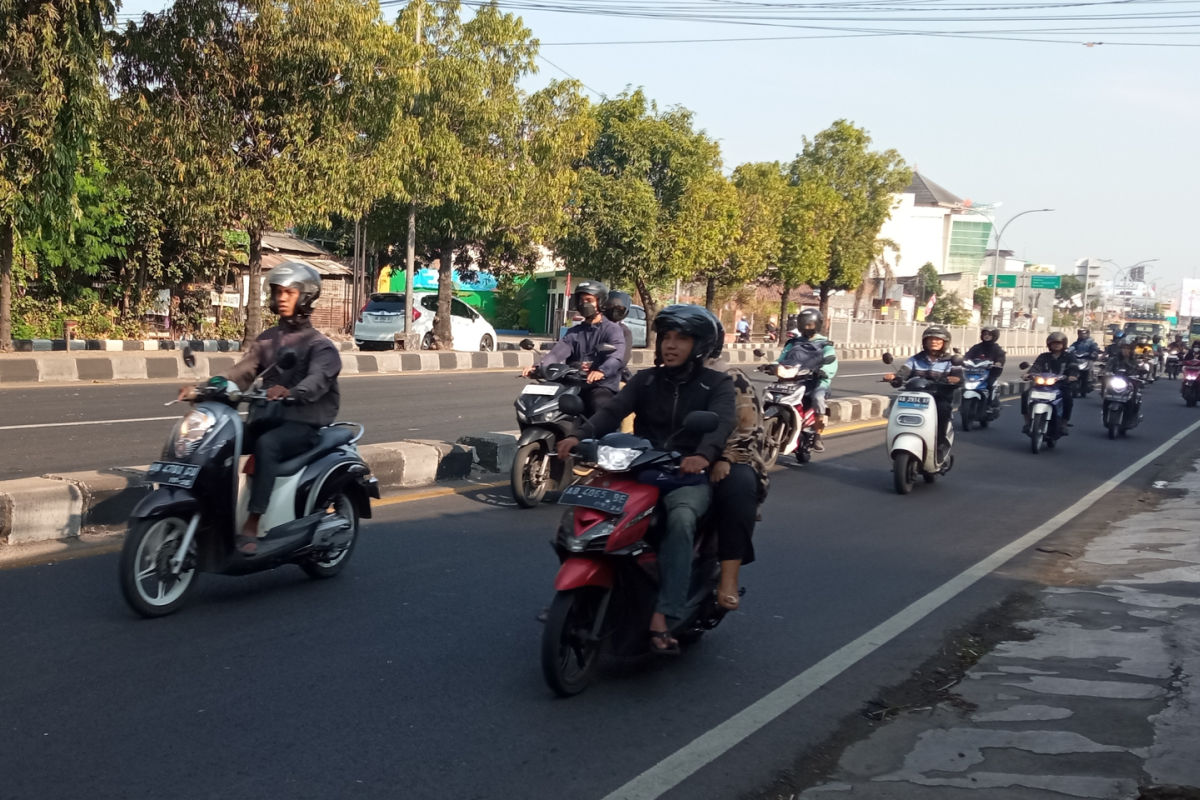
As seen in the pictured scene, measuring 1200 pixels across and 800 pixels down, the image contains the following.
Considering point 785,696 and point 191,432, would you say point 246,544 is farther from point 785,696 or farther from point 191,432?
point 785,696

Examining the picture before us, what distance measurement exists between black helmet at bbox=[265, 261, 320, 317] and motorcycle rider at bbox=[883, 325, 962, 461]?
731 centimetres

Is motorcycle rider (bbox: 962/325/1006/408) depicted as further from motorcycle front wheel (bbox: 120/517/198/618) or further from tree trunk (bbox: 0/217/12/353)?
tree trunk (bbox: 0/217/12/353)

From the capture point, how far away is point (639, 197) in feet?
111

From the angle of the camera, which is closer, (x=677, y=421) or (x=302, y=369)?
(x=677, y=421)

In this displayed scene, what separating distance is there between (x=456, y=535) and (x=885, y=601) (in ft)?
9.38

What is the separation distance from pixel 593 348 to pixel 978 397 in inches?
389

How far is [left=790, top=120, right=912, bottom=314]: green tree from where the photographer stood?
50656 mm

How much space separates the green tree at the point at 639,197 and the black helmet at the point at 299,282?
2756 cm

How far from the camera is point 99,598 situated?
5.68 meters

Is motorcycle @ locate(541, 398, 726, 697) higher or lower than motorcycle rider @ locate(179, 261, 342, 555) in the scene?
lower

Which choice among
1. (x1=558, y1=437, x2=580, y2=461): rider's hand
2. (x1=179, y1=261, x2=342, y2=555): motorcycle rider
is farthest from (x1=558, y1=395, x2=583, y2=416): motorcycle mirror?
(x1=179, y1=261, x2=342, y2=555): motorcycle rider

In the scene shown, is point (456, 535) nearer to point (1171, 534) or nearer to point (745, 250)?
point (1171, 534)

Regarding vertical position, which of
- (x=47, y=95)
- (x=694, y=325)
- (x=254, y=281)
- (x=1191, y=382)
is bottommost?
(x=1191, y=382)

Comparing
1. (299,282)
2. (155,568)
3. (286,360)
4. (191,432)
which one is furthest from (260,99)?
(155,568)
